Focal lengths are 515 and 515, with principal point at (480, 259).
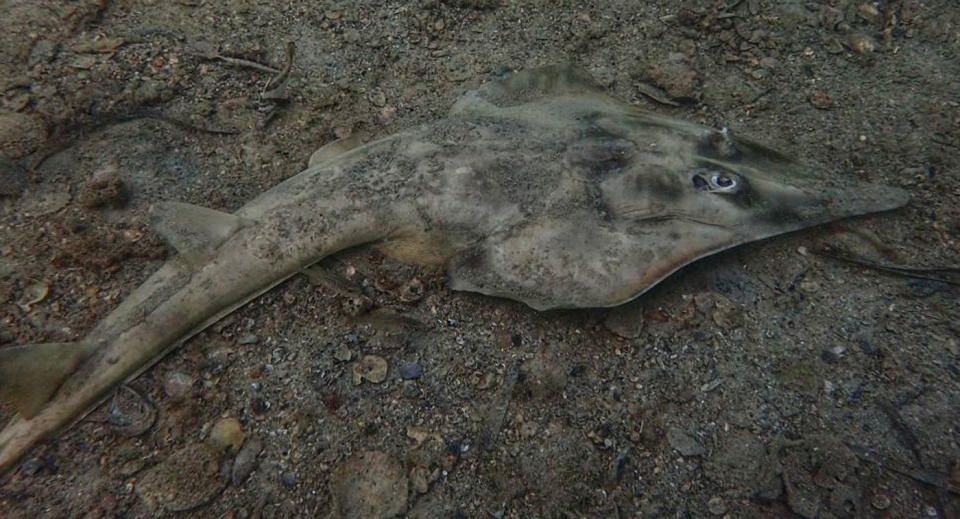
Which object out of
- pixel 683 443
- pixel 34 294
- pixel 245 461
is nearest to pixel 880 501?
pixel 683 443

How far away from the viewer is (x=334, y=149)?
13.3 ft

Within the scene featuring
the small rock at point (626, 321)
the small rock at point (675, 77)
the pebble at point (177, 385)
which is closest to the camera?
the pebble at point (177, 385)

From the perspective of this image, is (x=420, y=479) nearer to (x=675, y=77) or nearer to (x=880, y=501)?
(x=880, y=501)

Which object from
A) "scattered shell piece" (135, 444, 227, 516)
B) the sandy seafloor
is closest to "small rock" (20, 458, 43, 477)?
the sandy seafloor

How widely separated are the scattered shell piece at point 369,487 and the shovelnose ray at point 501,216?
1219 millimetres

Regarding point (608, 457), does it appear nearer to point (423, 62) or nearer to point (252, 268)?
point (252, 268)

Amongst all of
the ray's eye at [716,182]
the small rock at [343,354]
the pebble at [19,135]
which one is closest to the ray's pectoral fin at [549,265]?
the ray's eye at [716,182]

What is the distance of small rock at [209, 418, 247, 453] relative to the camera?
10.1 ft

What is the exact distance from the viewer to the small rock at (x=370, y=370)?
3338 millimetres

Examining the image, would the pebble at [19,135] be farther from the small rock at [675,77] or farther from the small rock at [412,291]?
the small rock at [675,77]

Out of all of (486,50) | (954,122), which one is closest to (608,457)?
(486,50)

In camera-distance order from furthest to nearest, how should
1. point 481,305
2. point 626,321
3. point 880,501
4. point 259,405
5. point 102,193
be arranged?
point 102,193, point 481,305, point 626,321, point 259,405, point 880,501

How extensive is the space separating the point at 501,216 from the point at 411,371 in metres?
1.20

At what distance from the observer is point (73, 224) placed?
145 inches
